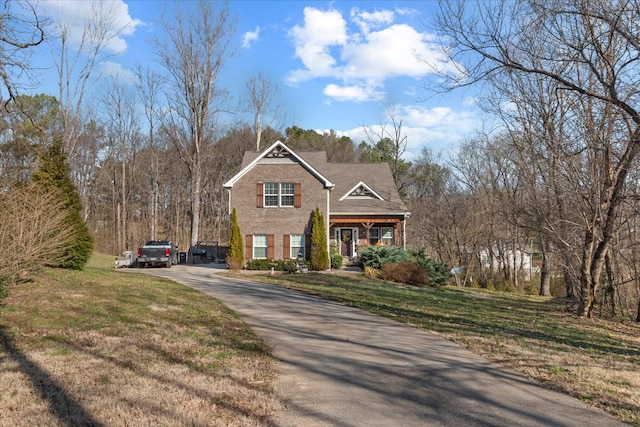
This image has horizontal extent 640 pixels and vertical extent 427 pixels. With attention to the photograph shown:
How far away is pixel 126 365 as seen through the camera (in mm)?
6531

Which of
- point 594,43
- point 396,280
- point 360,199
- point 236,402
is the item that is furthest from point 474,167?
point 236,402

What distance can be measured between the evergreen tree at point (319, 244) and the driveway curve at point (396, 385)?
16.6 m

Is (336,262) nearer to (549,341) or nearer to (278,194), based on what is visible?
(278,194)

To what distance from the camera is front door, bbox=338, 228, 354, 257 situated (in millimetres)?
32125

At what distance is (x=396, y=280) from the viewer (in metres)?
25.0

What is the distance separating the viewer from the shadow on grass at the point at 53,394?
4664mm

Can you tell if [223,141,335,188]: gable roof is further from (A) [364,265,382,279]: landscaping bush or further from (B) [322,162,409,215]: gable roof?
(A) [364,265,382,279]: landscaping bush

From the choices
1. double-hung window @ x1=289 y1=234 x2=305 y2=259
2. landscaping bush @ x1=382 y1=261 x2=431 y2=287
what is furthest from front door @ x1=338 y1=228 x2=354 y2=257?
landscaping bush @ x1=382 y1=261 x2=431 y2=287

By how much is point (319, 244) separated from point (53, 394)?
22.1 m

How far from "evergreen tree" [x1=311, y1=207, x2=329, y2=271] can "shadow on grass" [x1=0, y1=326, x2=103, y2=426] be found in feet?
67.1

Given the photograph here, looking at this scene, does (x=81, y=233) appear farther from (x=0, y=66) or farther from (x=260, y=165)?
(x=260, y=165)

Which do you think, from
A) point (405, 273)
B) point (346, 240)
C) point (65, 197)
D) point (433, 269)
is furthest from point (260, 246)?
point (65, 197)

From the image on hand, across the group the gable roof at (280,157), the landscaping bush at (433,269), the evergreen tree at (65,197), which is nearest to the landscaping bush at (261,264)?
the gable roof at (280,157)

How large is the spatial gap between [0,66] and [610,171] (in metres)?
16.5
